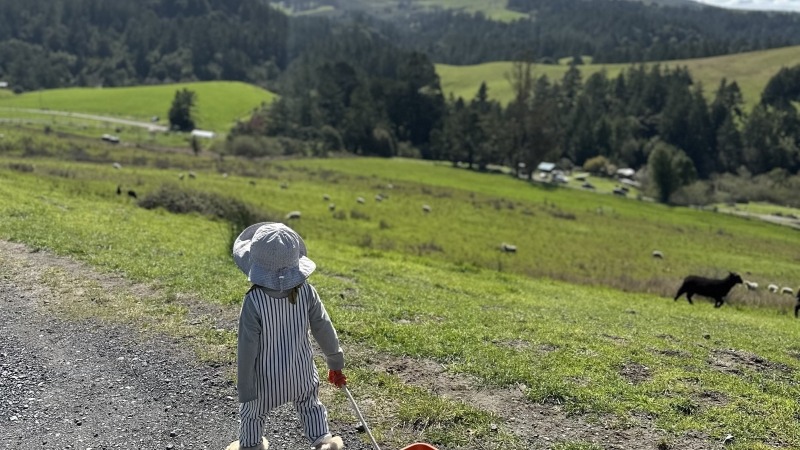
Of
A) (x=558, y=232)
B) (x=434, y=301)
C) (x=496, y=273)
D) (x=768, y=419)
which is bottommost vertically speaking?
(x=558, y=232)

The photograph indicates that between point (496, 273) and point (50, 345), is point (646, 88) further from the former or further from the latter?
point (50, 345)

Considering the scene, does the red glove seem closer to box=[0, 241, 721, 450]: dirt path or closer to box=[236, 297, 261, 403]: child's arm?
box=[236, 297, 261, 403]: child's arm

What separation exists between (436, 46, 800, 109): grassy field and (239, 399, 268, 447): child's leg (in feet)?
518

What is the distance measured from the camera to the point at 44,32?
193 meters

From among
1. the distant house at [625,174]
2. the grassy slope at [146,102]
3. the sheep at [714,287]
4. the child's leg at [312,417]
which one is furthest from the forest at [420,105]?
the child's leg at [312,417]

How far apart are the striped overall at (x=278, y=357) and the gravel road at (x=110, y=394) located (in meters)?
1.29

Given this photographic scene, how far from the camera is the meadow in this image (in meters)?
7.25

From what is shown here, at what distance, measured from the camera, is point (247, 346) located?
5.03 m

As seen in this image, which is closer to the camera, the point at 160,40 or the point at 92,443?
the point at 92,443

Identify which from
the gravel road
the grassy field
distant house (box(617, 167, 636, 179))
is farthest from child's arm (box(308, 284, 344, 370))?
the grassy field

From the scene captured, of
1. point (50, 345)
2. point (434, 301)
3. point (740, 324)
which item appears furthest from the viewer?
point (740, 324)

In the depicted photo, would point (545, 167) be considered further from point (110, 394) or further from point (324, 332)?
point (324, 332)

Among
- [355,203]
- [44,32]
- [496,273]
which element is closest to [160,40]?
[44,32]

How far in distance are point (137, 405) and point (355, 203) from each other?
3423 centimetres
